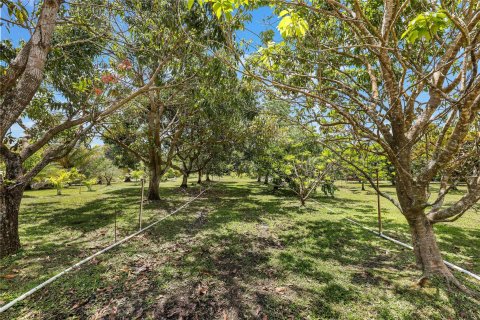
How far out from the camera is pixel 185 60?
670cm

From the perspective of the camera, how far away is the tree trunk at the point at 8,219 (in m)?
4.73

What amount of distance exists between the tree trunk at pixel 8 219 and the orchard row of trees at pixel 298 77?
0.02 m

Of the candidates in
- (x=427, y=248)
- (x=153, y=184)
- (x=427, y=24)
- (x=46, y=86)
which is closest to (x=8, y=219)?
(x=46, y=86)

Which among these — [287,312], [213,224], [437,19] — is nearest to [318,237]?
[213,224]

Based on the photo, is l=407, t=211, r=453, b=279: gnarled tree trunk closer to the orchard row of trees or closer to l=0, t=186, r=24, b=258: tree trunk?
the orchard row of trees

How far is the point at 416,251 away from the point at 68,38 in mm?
8887

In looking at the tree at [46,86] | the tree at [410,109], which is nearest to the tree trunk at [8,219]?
the tree at [46,86]

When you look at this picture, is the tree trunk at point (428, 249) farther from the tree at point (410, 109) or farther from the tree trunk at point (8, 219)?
the tree trunk at point (8, 219)

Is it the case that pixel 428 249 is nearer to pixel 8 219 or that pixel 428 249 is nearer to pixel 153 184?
pixel 8 219

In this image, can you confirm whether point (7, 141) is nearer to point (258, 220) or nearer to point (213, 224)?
point (213, 224)

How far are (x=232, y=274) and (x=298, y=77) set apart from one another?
3.87 metres

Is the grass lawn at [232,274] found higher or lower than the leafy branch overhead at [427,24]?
lower

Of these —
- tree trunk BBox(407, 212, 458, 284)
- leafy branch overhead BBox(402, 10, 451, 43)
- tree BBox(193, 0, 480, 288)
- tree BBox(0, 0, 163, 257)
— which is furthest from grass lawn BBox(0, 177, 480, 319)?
leafy branch overhead BBox(402, 10, 451, 43)

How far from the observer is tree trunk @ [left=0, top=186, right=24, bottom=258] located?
473 centimetres
